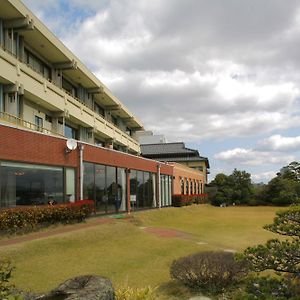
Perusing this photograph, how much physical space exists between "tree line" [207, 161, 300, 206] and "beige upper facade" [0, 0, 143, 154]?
27.3 metres

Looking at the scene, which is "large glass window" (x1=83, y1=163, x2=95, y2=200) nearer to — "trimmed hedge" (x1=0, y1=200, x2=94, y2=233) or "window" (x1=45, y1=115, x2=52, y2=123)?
"trimmed hedge" (x1=0, y1=200, x2=94, y2=233)

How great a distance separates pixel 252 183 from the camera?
223 ft

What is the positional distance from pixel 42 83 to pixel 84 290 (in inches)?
828

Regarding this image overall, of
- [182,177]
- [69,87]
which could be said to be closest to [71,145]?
[69,87]

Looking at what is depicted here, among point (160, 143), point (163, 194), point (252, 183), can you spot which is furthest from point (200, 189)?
point (163, 194)

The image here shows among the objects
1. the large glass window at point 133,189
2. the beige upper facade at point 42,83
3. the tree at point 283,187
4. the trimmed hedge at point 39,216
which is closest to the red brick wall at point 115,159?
the large glass window at point 133,189

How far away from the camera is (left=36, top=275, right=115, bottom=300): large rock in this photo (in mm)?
Result: 6719

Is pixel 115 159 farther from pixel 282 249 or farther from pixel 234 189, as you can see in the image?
pixel 234 189

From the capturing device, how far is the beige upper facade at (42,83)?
23.3 meters

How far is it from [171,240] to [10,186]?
689 cm

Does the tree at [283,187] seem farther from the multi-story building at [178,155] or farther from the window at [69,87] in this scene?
the window at [69,87]

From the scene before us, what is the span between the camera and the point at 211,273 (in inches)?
395

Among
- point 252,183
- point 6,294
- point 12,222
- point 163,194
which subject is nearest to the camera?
point 6,294

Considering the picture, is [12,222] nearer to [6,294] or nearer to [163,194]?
[6,294]
